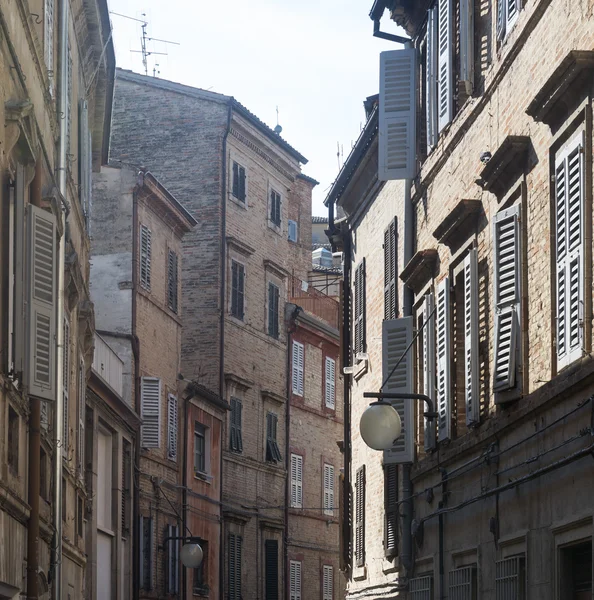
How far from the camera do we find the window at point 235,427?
4091 centimetres

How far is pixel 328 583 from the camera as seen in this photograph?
4656 cm

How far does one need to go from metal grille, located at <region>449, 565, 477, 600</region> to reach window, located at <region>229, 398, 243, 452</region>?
973 inches

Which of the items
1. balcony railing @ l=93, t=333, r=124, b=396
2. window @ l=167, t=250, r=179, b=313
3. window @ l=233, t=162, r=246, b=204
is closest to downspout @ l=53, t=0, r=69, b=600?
balcony railing @ l=93, t=333, r=124, b=396

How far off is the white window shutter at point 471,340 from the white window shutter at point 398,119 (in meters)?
4.37

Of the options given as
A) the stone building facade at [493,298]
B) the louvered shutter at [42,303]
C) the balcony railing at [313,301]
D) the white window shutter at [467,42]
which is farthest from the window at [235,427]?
the louvered shutter at [42,303]

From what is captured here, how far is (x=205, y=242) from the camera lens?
135ft

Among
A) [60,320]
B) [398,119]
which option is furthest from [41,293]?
[398,119]

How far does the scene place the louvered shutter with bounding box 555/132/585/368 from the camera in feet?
37.6

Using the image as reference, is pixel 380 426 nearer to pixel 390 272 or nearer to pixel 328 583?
pixel 390 272

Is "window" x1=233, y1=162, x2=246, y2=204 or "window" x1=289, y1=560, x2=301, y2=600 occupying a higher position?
"window" x1=233, y1=162, x2=246, y2=204

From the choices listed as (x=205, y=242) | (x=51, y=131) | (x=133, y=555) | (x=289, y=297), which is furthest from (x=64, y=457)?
(x=289, y=297)

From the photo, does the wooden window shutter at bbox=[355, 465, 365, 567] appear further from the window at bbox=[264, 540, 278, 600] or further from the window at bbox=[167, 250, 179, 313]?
the window at bbox=[264, 540, 278, 600]

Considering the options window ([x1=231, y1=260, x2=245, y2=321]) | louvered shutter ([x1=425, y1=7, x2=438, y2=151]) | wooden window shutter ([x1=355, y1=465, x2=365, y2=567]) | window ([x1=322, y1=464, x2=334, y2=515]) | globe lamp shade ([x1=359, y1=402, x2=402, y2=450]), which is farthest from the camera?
window ([x1=322, y1=464, x2=334, y2=515])

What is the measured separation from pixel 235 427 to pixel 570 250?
29964 millimetres
